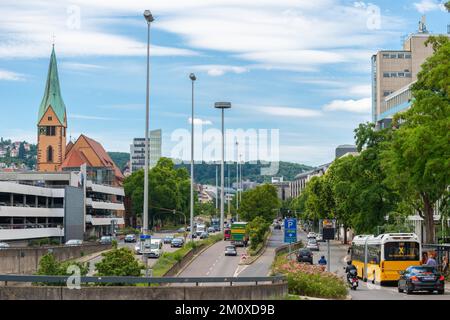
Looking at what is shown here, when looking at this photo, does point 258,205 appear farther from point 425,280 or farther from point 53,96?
point 425,280

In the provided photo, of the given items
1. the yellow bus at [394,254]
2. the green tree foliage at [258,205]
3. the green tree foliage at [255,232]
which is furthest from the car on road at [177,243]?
the yellow bus at [394,254]

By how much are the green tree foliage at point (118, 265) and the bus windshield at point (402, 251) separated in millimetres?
16242

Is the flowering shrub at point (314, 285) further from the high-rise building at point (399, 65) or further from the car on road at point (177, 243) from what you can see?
the high-rise building at point (399, 65)

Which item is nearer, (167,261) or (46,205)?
(167,261)

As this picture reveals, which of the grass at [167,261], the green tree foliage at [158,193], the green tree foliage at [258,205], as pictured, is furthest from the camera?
the green tree foliage at [158,193]

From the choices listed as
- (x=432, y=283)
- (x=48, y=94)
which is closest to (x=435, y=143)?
(x=432, y=283)

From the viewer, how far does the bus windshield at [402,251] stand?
150 ft

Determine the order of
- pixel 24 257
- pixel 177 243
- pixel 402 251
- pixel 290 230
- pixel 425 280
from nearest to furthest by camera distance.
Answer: pixel 425 280 < pixel 402 251 < pixel 290 230 < pixel 24 257 < pixel 177 243

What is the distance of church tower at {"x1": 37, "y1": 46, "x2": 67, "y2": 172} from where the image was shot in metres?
163

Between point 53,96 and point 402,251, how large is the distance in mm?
126260

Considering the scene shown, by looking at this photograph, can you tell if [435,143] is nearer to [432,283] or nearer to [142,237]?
[432,283]

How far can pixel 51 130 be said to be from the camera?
165 m

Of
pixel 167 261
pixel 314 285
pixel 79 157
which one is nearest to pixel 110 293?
pixel 314 285

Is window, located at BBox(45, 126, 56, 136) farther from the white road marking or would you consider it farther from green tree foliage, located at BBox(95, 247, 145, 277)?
green tree foliage, located at BBox(95, 247, 145, 277)
